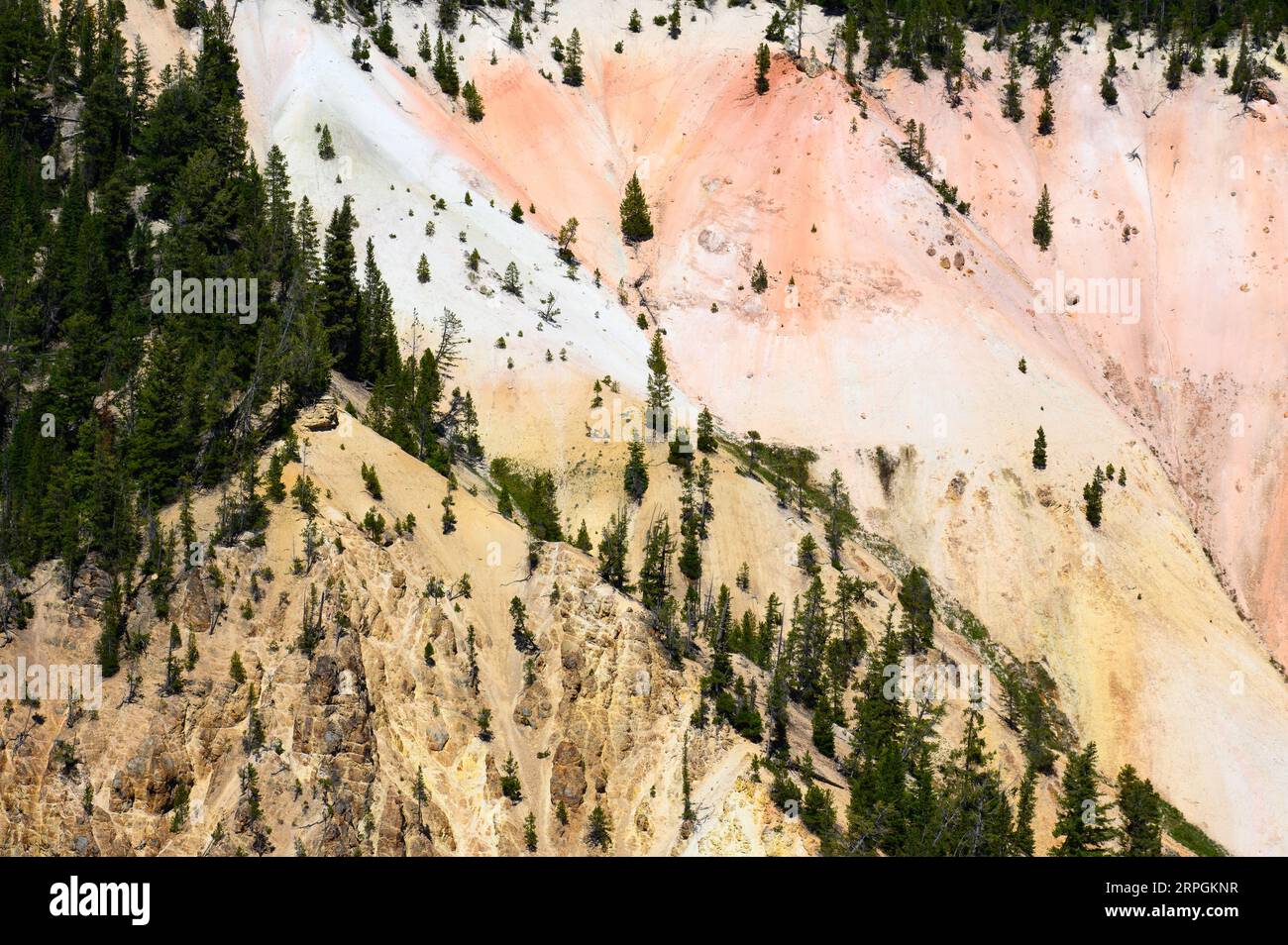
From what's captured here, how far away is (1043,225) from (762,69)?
25.2 m

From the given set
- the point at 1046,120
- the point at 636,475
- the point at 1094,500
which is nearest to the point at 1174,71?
the point at 1046,120

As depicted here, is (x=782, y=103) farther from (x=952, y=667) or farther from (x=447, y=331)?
(x=952, y=667)

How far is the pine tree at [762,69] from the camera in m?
116

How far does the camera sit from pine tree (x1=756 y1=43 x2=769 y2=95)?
116 metres

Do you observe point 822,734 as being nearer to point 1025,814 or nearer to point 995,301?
point 1025,814

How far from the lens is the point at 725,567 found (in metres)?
79.9

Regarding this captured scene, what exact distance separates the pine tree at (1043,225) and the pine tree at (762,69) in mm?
23289

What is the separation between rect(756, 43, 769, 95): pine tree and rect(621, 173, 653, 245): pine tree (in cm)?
1480

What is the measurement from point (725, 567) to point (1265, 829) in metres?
32.1

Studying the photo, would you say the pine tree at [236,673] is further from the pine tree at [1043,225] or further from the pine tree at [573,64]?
the pine tree at [1043,225]

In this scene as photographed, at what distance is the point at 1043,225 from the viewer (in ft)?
363

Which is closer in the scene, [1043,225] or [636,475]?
[636,475]
